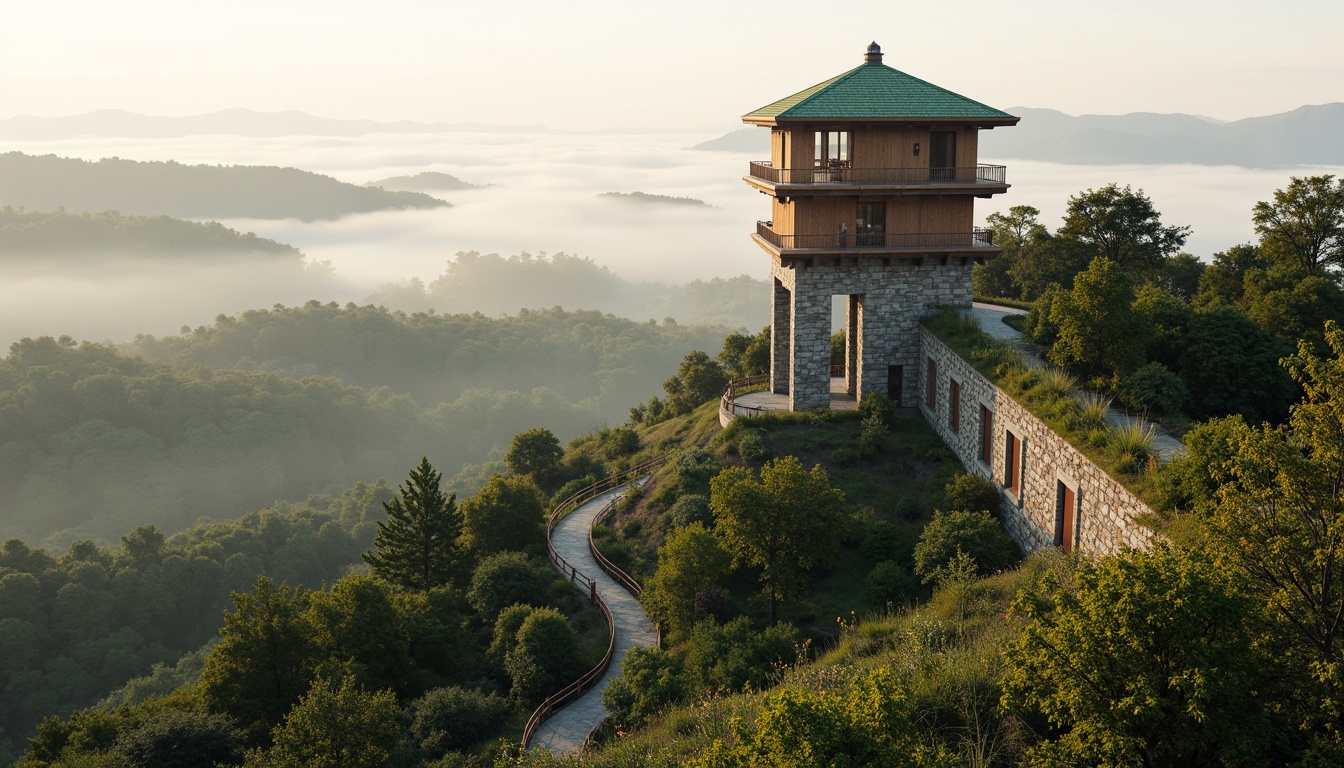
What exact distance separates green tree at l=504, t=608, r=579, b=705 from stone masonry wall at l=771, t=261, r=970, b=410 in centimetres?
1328

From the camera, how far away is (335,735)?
68.9 feet

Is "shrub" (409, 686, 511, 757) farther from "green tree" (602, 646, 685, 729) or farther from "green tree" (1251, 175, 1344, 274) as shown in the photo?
"green tree" (1251, 175, 1344, 274)

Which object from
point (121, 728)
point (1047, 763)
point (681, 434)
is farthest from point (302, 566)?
point (1047, 763)

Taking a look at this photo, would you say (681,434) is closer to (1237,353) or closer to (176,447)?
(1237,353)

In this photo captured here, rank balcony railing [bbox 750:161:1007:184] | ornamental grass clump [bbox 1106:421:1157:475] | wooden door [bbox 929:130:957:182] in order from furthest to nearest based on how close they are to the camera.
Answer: wooden door [bbox 929:130:957:182] → balcony railing [bbox 750:161:1007:184] → ornamental grass clump [bbox 1106:421:1157:475]

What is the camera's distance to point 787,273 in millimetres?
37156

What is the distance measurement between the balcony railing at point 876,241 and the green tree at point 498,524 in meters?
14.3

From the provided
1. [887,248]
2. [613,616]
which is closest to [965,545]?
[613,616]

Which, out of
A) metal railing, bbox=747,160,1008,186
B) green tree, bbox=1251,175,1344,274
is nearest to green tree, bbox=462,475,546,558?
metal railing, bbox=747,160,1008,186

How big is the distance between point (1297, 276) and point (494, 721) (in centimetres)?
3338

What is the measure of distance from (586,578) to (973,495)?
13.5m

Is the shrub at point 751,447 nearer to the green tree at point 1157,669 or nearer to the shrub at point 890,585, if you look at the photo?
the shrub at point 890,585

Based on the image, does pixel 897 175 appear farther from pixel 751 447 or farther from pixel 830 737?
pixel 830 737

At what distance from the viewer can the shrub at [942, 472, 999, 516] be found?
1113 inches
